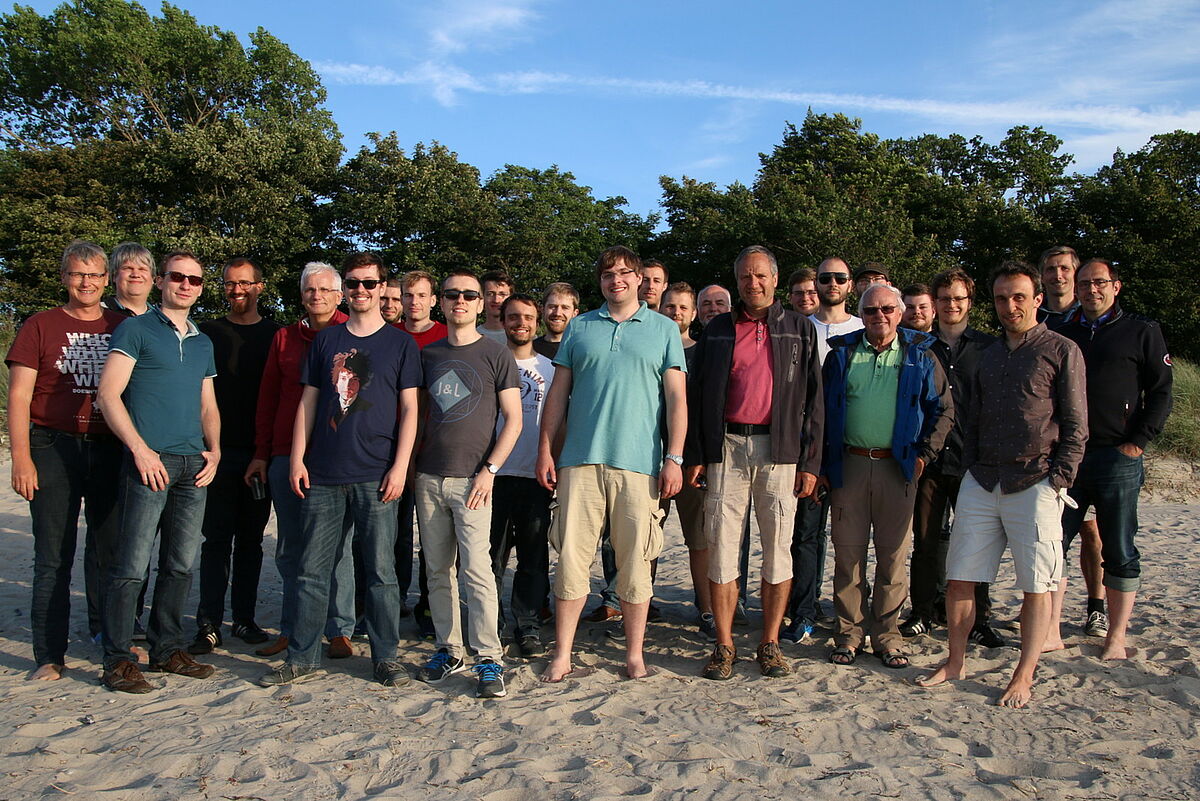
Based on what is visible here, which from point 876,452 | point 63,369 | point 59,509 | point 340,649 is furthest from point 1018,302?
point 59,509

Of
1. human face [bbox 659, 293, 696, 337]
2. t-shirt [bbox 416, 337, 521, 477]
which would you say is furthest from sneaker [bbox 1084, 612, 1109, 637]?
t-shirt [bbox 416, 337, 521, 477]

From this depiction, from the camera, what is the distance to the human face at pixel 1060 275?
5.39 metres

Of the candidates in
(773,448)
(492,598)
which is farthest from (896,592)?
(492,598)

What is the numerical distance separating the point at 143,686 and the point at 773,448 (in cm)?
369

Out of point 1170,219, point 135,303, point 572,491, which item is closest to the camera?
point 572,491

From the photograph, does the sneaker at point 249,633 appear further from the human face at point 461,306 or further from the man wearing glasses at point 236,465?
the human face at point 461,306

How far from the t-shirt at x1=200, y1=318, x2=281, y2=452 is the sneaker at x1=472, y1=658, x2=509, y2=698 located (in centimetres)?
209

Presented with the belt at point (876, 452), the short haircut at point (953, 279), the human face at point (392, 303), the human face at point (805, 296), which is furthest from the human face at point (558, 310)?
the short haircut at point (953, 279)

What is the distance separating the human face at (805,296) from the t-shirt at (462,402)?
9.19ft

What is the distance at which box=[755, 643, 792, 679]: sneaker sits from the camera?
15.8 feet

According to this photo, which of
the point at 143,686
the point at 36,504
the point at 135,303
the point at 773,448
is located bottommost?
the point at 143,686

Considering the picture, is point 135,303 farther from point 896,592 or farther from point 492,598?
point 896,592

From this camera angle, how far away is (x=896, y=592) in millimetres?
5055

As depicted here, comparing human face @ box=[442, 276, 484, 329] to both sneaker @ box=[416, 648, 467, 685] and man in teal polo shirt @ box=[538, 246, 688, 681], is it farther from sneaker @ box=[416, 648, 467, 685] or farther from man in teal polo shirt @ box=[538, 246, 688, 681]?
sneaker @ box=[416, 648, 467, 685]
